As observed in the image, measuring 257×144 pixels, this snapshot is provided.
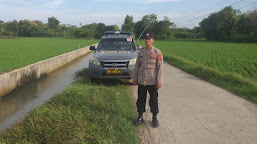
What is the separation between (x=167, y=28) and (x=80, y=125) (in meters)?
92.5

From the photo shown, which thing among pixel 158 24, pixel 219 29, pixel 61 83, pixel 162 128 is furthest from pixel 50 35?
pixel 162 128

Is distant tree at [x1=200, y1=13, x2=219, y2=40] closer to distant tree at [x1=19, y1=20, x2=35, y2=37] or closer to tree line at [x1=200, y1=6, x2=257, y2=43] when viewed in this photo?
tree line at [x1=200, y1=6, x2=257, y2=43]

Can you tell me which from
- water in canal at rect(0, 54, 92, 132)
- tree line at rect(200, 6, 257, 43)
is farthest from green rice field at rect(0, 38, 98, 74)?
tree line at rect(200, 6, 257, 43)

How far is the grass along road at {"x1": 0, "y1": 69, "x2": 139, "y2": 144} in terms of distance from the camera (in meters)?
3.17

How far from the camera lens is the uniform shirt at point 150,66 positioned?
3.86 metres

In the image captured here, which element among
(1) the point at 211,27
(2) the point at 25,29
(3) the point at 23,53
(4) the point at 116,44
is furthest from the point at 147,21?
(4) the point at 116,44

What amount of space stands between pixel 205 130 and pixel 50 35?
92428 millimetres

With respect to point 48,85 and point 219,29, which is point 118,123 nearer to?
point 48,85

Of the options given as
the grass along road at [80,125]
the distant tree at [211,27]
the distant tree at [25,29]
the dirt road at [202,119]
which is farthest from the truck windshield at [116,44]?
the distant tree at [25,29]

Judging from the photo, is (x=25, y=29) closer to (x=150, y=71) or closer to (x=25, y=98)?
(x=25, y=98)

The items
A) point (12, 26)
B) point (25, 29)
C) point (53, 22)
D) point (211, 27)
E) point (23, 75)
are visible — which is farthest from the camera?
point (53, 22)

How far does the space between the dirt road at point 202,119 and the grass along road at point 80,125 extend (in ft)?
1.41

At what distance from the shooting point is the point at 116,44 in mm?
8297

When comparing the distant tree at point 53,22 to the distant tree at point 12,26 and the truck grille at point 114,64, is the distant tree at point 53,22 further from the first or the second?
the truck grille at point 114,64
